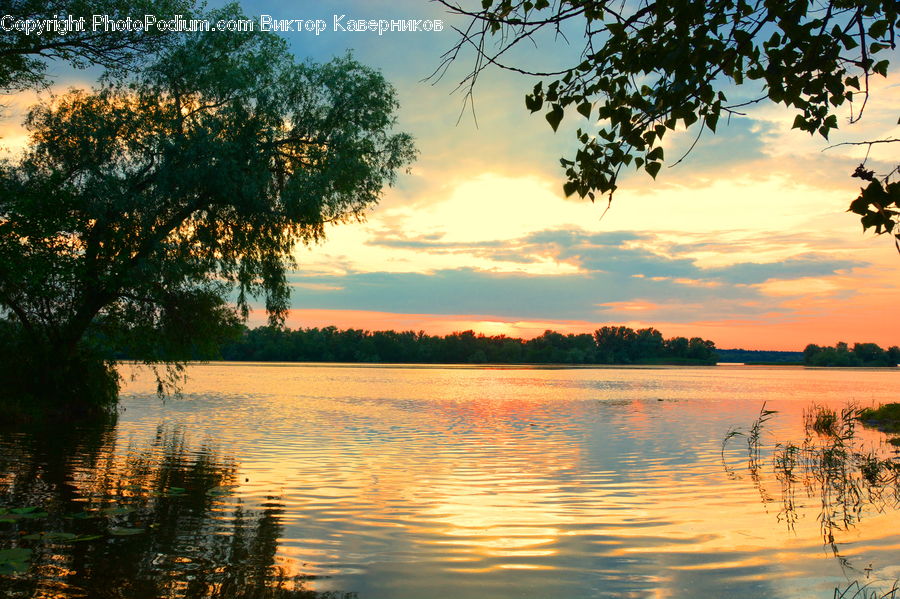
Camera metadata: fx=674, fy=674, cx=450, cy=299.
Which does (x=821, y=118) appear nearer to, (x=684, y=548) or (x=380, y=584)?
(x=684, y=548)

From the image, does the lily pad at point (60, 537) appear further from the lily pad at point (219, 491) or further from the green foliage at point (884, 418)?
the green foliage at point (884, 418)

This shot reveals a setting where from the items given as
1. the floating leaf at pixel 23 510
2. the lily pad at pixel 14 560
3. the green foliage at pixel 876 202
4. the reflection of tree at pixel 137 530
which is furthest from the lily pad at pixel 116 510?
the green foliage at pixel 876 202

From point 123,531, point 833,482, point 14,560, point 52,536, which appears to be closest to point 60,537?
point 52,536

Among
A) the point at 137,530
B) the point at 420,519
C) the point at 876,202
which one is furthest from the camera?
the point at 420,519

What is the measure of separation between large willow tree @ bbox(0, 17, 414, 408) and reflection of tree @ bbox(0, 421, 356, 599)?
318 inches

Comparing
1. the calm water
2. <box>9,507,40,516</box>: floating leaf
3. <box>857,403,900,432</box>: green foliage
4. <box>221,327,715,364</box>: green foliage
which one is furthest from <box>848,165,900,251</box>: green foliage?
<box>221,327,715,364</box>: green foliage

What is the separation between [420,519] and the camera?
35.6 feet

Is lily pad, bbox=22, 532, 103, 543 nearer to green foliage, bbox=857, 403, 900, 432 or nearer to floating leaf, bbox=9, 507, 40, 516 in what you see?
floating leaf, bbox=9, 507, 40, 516

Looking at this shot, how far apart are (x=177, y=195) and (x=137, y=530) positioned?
16016 millimetres

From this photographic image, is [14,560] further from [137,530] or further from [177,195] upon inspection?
[177,195]

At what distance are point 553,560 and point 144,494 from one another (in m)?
7.58

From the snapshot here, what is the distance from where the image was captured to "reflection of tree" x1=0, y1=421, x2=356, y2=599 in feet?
23.3

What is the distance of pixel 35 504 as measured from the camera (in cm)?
1062

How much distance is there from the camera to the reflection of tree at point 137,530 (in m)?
7.11
